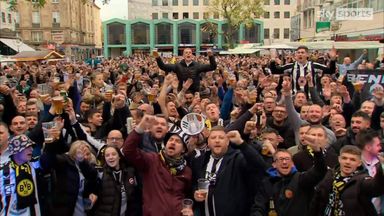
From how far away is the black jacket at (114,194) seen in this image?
14.7 ft

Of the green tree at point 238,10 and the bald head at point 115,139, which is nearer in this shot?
the bald head at point 115,139

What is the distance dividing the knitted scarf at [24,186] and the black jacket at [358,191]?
2746 mm

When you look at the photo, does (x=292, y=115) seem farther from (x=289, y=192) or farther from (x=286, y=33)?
(x=286, y=33)

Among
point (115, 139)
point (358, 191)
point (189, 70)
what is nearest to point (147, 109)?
point (115, 139)

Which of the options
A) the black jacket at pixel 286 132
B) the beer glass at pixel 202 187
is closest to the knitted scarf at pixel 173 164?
the beer glass at pixel 202 187

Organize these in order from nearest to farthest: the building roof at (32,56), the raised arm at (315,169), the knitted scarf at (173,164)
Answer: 1. the raised arm at (315,169)
2. the knitted scarf at (173,164)
3. the building roof at (32,56)

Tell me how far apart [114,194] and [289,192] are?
1759 millimetres

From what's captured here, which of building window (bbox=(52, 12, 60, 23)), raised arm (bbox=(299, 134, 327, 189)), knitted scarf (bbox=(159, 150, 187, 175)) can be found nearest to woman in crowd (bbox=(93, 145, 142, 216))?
knitted scarf (bbox=(159, 150, 187, 175))

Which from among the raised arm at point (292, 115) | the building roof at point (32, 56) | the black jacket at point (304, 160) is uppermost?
the building roof at point (32, 56)

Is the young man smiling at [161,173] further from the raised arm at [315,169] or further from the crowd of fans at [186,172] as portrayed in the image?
the raised arm at [315,169]

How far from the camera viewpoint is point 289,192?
419 cm

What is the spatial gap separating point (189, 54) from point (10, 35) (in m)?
36.5

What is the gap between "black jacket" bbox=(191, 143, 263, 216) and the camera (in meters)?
4.19

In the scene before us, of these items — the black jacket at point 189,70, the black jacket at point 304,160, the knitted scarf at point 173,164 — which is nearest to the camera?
the knitted scarf at point 173,164
